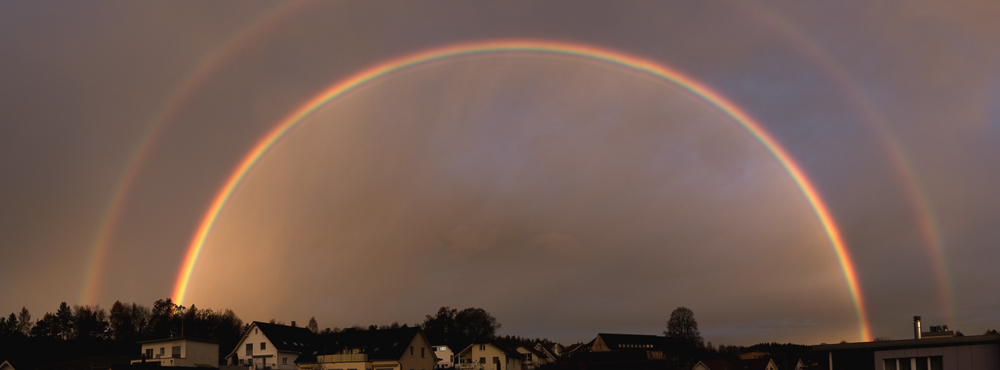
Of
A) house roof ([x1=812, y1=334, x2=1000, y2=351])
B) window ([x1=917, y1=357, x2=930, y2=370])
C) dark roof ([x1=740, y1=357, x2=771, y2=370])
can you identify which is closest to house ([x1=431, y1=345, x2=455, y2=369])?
dark roof ([x1=740, y1=357, x2=771, y2=370])

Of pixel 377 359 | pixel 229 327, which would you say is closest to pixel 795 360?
pixel 377 359

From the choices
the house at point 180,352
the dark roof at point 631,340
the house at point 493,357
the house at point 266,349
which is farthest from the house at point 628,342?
the house at point 180,352

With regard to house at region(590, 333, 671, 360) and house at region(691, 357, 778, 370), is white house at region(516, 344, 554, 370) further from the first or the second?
house at region(590, 333, 671, 360)

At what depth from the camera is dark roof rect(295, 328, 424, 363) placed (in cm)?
8000

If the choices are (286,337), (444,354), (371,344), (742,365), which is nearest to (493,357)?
(444,354)

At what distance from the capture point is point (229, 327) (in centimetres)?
14538

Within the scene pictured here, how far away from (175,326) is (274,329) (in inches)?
A: 2304

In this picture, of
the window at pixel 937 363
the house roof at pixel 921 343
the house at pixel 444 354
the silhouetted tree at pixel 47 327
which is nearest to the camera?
the house roof at pixel 921 343

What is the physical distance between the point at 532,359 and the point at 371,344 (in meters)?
35.6

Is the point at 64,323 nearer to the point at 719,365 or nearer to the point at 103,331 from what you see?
the point at 103,331

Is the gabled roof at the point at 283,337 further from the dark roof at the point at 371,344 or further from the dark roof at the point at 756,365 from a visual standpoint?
the dark roof at the point at 756,365

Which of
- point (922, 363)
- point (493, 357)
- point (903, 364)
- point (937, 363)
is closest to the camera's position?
→ point (937, 363)

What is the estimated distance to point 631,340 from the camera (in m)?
164

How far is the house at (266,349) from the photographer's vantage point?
282ft
